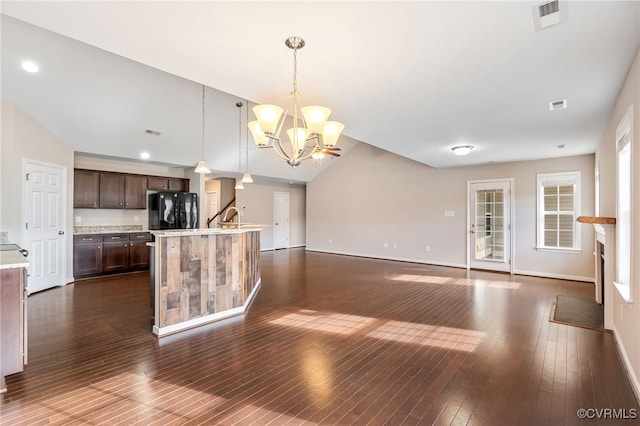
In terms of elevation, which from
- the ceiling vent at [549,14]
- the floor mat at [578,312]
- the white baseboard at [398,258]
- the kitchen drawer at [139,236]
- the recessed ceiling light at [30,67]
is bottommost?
the floor mat at [578,312]

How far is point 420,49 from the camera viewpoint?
2.33m

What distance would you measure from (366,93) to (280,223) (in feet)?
26.7

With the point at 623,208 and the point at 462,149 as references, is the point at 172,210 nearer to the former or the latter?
the point at 462,149

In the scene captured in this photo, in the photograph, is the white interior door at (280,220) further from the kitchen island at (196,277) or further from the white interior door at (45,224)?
the kitchen island at (196,277)

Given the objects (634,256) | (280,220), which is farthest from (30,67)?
(280,220)

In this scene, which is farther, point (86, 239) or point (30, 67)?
point (86, 239)

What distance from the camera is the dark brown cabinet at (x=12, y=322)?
2428 millimetres

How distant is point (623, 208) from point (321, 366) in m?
3.24

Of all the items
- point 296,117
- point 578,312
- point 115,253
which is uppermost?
point 296,117

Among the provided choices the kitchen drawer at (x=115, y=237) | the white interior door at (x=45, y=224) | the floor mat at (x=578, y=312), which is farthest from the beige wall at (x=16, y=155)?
the floor mat at (x=578, y=312)

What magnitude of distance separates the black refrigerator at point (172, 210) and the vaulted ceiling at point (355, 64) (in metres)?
1.83

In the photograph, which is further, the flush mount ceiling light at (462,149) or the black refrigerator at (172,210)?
the black refrigerator at (172,210)

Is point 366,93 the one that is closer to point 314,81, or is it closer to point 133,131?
point 314,81

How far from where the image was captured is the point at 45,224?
16.5ft
